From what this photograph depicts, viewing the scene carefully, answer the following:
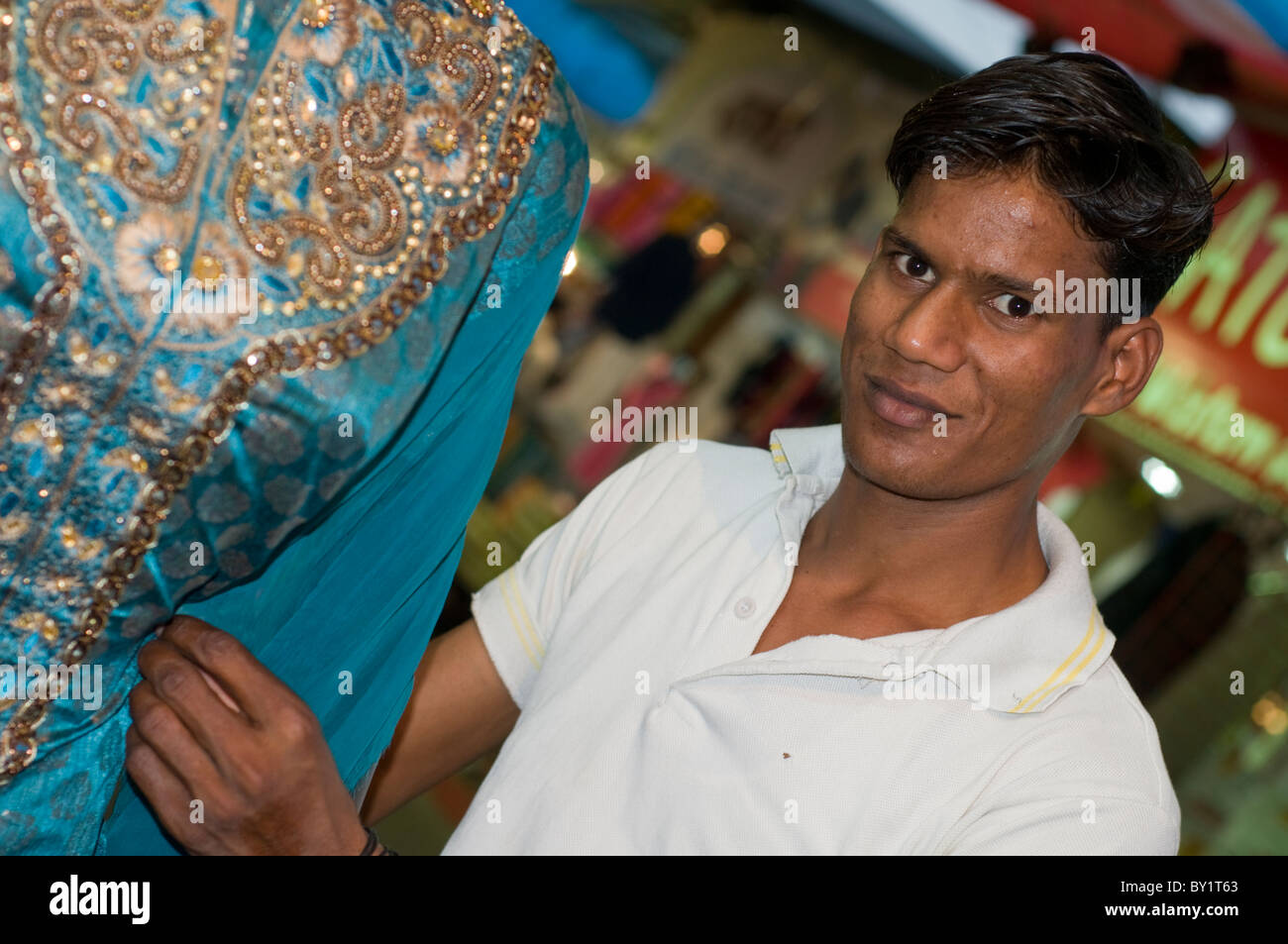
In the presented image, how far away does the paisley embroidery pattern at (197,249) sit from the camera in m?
0.81

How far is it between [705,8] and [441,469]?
11.5 feet

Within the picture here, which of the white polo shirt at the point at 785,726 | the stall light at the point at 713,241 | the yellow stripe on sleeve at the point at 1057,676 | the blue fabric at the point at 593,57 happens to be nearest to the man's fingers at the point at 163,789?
the white polo shirt at the point at 785,726

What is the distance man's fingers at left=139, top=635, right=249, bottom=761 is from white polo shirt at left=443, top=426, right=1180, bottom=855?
14.7 inches

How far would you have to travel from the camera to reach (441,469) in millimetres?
1038

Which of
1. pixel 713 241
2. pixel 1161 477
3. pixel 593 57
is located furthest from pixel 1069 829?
pixel 593 57

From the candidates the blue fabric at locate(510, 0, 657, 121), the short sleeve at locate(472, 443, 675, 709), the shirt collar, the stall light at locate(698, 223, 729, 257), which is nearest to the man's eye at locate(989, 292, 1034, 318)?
the shirt collar

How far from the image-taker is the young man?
1143mm

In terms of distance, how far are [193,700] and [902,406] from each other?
68cm

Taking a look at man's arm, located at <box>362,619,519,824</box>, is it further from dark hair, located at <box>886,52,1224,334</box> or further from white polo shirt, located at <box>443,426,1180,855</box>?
dark hair, located at <box>886,52,1224,334</box>

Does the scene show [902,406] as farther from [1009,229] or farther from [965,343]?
[1009,229]

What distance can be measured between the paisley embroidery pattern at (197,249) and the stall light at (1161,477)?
2750 mm

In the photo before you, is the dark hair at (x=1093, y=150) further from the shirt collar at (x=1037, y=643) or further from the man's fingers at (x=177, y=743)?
the man's fingers at (x=177, y=743)

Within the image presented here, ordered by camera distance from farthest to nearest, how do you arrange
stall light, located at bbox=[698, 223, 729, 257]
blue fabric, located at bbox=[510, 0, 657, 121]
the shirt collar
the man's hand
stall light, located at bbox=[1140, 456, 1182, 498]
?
stall light, located at bbox=[698, 223, 729, 257] < blue fabric, located at bbox=[510, 0, 657, 121] < stall light, located at bbox=[1140, 456, 1182, 498] < the shirt collar < the man's hand
